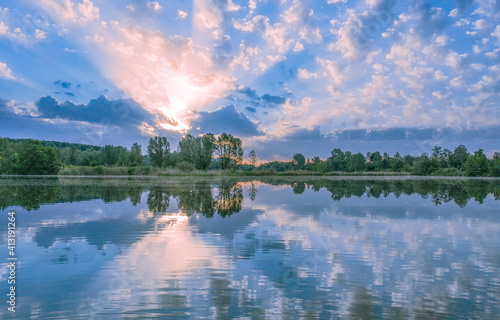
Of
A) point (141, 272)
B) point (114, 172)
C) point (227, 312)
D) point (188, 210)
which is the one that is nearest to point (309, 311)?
point (227, 312)

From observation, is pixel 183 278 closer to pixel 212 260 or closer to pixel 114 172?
pixel 212 260

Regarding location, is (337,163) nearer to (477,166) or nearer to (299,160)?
(299,160)

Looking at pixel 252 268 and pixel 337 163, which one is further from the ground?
pixel 337 163

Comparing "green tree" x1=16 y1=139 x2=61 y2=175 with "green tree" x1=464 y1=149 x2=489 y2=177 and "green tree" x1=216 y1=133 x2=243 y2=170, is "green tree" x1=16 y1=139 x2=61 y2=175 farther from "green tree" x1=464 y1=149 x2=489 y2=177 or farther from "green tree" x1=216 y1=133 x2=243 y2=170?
"green tree" x1=464 y1=149 x2=489 y2=177

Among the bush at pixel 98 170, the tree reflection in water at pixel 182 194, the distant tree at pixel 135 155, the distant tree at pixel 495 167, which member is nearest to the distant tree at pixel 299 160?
the distant tree at pixel 495 167

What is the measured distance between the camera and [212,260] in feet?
21.2

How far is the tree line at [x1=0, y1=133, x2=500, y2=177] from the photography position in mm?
57688

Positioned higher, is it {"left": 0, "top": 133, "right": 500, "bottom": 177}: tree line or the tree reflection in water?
{"left": 0, "top": 133, "right": 500, "bottom": 177}: tree line

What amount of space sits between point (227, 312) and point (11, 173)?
7232cm

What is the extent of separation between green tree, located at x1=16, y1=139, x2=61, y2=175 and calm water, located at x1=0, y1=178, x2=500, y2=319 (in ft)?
184

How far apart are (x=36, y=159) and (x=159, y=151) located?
27.8 meters

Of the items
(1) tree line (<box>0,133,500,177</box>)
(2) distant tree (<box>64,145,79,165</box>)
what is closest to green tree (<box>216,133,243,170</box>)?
(1) tree line (<box>0,133,500,177</box>)

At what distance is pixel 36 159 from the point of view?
186 feet

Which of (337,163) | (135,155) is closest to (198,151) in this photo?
(135,155)
